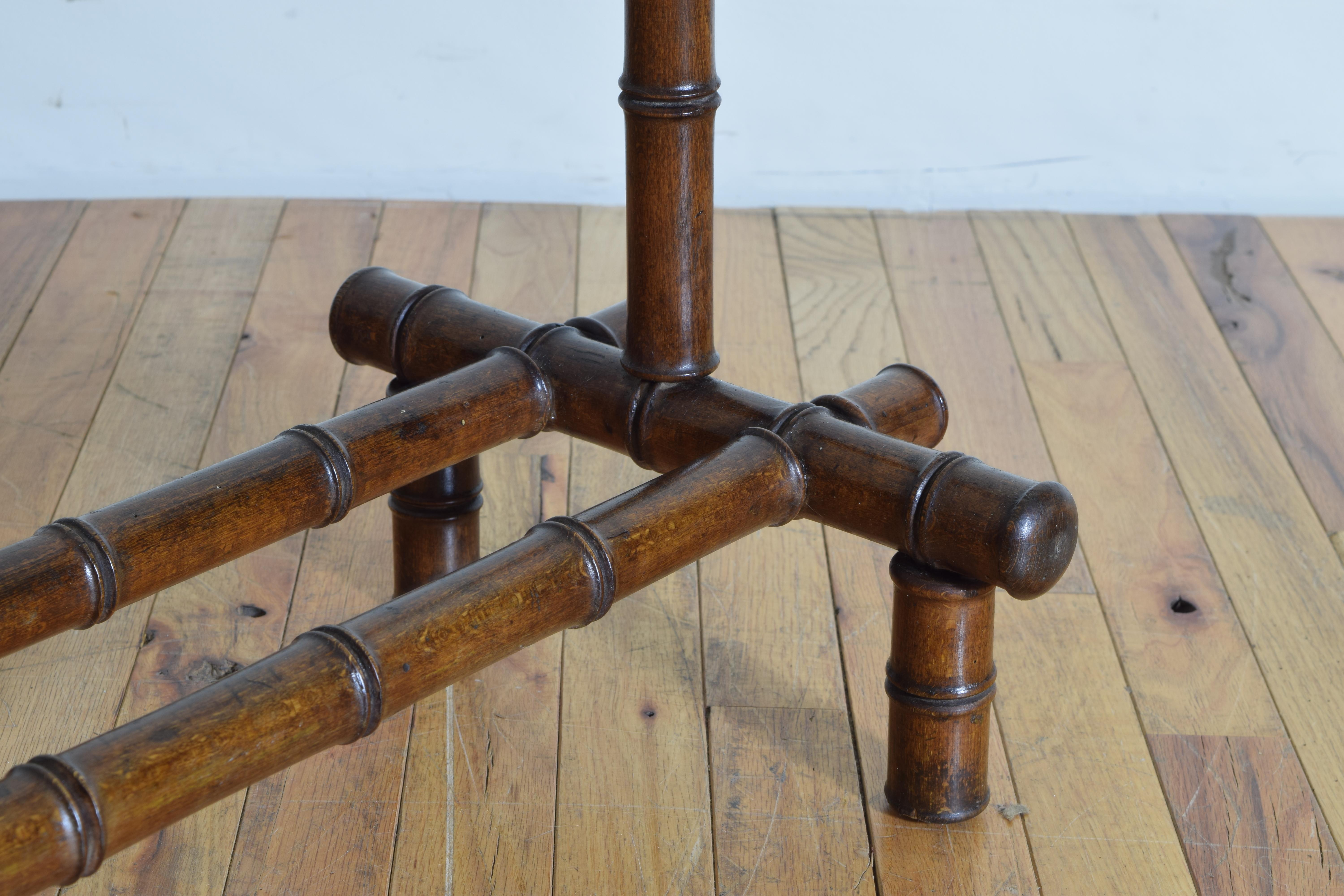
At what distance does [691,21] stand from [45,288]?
122 cm

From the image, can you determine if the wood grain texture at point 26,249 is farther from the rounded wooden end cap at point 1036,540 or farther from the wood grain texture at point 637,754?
the rounded wooden end cap at point 1036,540

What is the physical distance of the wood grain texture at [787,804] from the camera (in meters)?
0.99

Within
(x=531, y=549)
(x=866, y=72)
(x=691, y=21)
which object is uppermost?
(x=691, y=21)

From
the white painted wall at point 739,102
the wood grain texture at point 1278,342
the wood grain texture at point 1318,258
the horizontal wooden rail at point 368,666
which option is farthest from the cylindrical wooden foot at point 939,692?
the white painted wall at point 739,102

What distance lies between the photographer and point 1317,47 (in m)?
2.19

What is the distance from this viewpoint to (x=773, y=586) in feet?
4.35

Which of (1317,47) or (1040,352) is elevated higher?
(1317,47)

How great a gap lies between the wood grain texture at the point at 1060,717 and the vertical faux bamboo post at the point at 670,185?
1.24 feet

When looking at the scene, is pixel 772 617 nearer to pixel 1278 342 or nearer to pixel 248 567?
pixel 248 567

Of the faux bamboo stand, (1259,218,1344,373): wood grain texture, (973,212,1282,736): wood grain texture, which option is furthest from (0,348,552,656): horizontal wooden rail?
(1259,218,1344,373): wood grain texture

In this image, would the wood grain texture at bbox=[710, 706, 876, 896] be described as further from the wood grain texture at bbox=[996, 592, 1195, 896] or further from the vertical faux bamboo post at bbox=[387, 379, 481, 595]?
the vertical faux bamboo post at bbox=[387, 379, 481, 595]

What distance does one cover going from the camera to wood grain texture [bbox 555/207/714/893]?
3.28 ft

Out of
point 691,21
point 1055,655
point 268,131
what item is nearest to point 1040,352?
point 1055,655

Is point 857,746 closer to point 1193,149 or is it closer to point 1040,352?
point 1040,352
